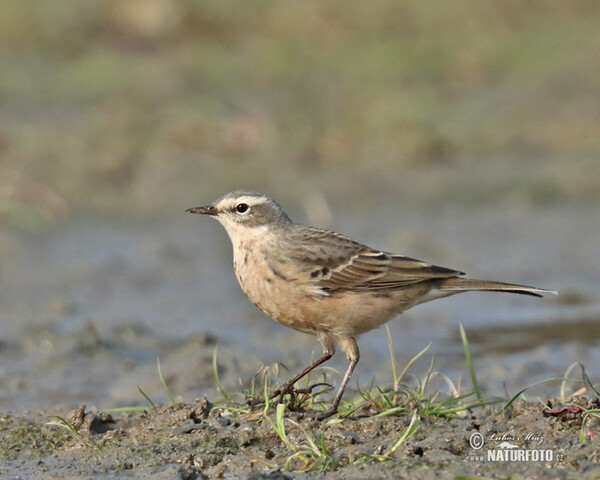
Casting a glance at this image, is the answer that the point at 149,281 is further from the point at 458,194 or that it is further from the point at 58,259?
the point at 458,194

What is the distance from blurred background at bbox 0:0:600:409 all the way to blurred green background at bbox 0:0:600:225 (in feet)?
0.12

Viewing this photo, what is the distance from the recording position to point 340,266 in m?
7.65

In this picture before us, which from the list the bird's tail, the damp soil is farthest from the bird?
the damp soil

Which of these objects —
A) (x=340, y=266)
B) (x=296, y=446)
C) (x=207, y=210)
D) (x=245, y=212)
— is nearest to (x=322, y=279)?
(x=340, y=266)

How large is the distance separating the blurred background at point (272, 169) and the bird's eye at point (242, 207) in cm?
182

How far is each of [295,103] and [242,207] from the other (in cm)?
886

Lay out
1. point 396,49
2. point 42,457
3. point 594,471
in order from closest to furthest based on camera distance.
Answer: point 594,471 < point 42,457 < point 396,49

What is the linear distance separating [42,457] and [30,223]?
688 cm

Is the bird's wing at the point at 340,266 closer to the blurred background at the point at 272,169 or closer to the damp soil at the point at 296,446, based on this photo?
the damp soil at the point at 296,446

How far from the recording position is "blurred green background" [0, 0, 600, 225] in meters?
14.7

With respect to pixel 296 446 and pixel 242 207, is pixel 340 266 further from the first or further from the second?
pixel 296 446

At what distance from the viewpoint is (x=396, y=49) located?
18047 millimetres

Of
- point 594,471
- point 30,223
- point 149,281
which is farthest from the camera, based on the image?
point 30,223

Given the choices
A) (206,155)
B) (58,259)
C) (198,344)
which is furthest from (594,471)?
(206,155)
